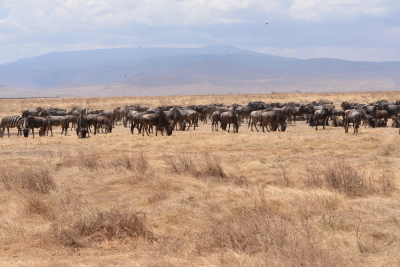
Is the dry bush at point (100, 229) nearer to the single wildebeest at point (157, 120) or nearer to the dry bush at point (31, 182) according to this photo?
the dry bush at point (31, 182)

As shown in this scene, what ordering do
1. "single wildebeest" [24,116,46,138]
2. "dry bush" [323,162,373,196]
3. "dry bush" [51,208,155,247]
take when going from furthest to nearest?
"single wildebeest" [24,116,46,138]
"dry bush" [323,162,373,196]
"dry bush" [51,208,155,247]

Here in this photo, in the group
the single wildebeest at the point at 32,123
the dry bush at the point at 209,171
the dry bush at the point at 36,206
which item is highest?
the single wildebeest at the point at 32,123

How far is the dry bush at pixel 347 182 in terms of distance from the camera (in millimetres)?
12688

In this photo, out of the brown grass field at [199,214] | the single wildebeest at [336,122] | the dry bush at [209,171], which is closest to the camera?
the brown grass field at [199,214]

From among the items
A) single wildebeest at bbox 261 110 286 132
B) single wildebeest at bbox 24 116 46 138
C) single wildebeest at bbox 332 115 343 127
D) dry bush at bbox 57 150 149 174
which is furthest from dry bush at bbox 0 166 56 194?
single wildebeest at bbox 332 115 343 127

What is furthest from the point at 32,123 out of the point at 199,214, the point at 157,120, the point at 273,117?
the point at 199,214

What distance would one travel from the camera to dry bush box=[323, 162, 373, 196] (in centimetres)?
1269

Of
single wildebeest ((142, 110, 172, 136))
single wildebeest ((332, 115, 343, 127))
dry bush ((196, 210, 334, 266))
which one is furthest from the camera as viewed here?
single wildebeest ((332, 115, 343, 127))

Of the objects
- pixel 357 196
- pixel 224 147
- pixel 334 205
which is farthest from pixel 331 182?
pixel 224 147

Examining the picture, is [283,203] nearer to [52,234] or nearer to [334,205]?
[334,205]

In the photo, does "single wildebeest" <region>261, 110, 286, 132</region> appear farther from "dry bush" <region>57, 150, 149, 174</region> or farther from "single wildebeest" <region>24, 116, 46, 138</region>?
"dry bush" <region>57, 150, 149, 174</region>

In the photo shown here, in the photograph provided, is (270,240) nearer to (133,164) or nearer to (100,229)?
(100,229)

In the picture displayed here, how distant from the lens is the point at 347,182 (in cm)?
1308

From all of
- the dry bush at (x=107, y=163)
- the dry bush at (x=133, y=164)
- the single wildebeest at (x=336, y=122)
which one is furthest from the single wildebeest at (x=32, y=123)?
the single wildebeest at (x=336, y=122)
